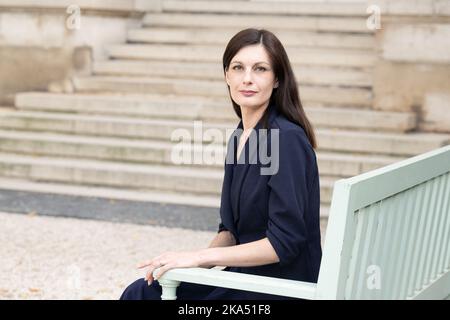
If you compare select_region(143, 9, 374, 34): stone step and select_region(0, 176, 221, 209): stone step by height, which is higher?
select_region(143, 9, 374, 34): stone step

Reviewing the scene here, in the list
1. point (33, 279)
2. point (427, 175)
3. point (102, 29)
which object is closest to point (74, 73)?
point (102, 29)

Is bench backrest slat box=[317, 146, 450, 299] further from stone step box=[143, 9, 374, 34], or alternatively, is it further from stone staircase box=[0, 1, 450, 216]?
stone step box=[143, 9, 374, 34]

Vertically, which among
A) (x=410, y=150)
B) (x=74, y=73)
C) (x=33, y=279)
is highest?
(x=74, y=73)

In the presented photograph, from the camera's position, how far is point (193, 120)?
34.2 ft

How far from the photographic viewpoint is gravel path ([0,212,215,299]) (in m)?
6.14

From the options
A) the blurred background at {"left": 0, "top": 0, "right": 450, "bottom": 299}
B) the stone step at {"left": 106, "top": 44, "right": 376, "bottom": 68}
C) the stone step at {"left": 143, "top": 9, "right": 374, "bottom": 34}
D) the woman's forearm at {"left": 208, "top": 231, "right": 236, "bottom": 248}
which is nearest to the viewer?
the woman's forearm at {"left": 208, "top": 231, "right": 236, "bottom": 248}

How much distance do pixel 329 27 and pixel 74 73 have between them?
3213mm

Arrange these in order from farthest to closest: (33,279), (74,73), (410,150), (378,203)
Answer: (74,73) < (410,150) < (33,279) < (378,203)

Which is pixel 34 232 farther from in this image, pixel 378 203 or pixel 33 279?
pixel 378 203

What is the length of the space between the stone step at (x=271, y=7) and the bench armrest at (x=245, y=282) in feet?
31.4

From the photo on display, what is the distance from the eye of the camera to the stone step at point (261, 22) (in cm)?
1200

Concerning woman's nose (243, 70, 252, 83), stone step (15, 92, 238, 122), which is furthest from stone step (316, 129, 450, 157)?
woman's nose (243, 70, 252, 83)

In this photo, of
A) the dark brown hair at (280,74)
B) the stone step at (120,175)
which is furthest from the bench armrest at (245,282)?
the stone step at (120,175)

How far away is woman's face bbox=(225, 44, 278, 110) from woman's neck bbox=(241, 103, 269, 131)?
0.02 metres
